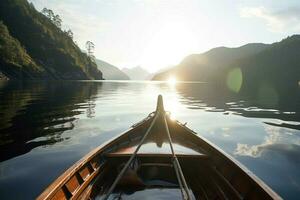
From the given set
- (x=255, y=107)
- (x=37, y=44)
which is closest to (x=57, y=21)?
(x=37, y=44)

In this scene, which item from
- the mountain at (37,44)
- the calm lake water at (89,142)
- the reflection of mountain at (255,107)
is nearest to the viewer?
the calm lake water at (89,142)

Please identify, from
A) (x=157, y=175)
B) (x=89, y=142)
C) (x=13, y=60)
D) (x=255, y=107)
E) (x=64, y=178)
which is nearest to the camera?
(x=64, y=178)

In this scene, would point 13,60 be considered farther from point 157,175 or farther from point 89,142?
point 157,175

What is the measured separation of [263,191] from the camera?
588 centimetres

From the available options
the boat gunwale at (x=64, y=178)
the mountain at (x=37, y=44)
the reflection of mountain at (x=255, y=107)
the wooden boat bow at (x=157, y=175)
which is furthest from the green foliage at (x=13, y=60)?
the boat gunwale at (x=64, y=178)

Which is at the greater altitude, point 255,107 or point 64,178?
point 64,178

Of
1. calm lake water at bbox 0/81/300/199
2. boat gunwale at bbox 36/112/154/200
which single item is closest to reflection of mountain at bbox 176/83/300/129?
calm lake water at bbox 0/81/300/199

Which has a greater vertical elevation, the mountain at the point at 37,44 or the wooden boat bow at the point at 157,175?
the mountain at the point at 37,44

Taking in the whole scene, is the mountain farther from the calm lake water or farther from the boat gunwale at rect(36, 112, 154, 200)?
the boat gunwale at rect(36, 112, 154, 200)

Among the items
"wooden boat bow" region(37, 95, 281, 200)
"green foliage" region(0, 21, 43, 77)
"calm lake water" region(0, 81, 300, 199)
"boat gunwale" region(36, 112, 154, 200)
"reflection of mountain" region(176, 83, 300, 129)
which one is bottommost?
"calm lake water" region(0, 81, 300, 199)

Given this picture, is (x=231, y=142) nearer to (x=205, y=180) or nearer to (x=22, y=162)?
(x=205, y=180)

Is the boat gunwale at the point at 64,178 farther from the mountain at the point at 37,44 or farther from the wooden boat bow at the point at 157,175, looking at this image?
the mountain at the point at 37,44

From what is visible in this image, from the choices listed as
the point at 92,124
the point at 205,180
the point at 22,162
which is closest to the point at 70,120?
the point at 92,124

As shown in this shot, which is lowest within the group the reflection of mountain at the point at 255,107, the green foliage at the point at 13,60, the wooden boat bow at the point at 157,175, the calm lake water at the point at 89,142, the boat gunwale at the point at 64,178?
the calm lake water at the point at 89,142
